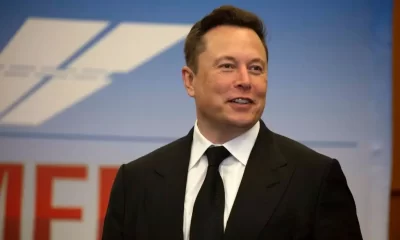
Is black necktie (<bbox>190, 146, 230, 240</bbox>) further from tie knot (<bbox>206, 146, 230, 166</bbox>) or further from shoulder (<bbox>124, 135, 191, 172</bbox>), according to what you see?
shoulder (<bbox>124, 135, 191, 172</bbox>)

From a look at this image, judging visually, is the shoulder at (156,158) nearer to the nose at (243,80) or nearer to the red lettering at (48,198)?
the nose at (243,80)

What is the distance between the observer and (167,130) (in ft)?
6.77

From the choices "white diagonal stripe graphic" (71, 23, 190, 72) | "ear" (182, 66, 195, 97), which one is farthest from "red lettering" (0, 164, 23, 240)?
"ear" (182, 66, 195, 97)

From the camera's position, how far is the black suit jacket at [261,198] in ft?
4.00

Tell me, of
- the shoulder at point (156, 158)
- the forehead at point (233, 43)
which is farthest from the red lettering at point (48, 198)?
the forehead at point (233, 43)

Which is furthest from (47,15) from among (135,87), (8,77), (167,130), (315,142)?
(315,142)

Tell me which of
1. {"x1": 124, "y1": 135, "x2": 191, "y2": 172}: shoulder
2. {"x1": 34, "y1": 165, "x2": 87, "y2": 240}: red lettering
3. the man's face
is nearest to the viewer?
the man's face

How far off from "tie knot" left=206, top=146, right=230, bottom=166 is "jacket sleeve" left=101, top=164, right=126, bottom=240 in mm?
234

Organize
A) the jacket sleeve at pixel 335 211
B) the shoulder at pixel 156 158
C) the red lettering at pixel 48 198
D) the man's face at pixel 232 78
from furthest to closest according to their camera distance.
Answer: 1. the red lettering at pixel 48 198
2. the shoulder at pixel 156 158
3. the man's face at pixel 232 78
4. the jacket sleeve at pixel 335 211

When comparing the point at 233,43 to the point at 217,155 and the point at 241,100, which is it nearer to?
the point at 241,100

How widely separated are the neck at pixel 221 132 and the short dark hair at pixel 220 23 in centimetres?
15

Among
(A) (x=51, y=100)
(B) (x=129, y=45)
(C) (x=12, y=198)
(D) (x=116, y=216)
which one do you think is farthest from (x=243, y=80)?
(C) (x=12, y=198)

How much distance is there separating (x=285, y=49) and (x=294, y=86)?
0.14 metres

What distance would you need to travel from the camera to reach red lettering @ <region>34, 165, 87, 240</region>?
205 centimetres
